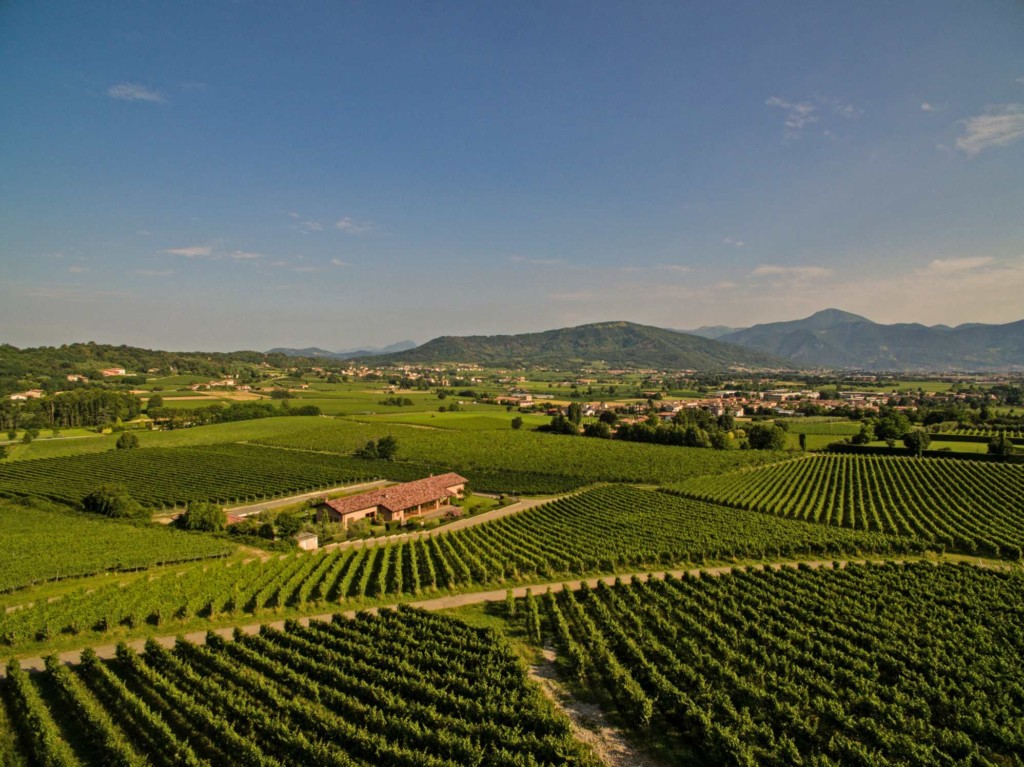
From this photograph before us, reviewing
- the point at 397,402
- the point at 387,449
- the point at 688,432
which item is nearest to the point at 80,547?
the point at 387,449

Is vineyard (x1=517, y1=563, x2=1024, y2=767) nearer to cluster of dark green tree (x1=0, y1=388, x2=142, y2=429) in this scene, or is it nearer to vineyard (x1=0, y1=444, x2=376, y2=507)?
vineyard (x1=0, y1=444, x2=376, y2=507)

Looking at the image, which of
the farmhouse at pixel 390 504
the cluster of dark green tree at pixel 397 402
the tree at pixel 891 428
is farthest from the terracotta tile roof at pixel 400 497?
the cluster of dark green tree at pixel 397 402

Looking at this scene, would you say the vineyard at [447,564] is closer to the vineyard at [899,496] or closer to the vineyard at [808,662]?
the vineyard at [899,496]

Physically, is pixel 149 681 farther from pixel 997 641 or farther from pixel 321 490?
pixel 321 490

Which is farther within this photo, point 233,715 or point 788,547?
point 788,547

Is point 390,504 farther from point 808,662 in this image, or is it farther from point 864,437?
point 864,437

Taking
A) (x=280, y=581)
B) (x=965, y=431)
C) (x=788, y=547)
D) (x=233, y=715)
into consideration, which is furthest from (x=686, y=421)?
(x=233, y=715)

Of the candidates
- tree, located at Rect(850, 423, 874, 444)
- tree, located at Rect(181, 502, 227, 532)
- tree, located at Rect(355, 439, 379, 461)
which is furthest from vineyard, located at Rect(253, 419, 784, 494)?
tree, located at Rect(181, 502, 227, 532)
